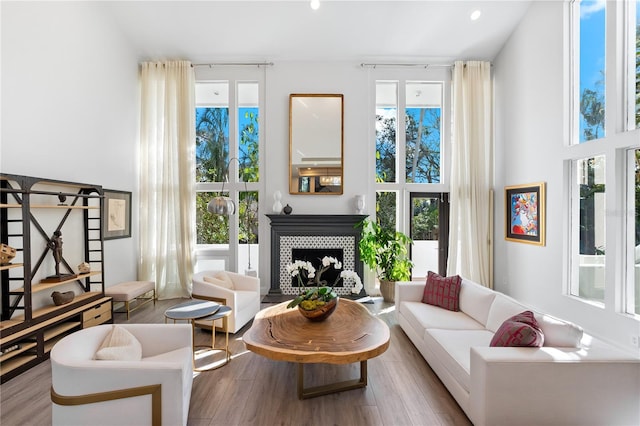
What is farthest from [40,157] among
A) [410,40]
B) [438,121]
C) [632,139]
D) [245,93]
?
[632,139]

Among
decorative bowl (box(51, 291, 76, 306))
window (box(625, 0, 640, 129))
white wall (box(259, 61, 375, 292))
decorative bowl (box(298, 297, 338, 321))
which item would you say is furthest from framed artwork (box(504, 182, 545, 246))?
decorative bowl (box(51, 291, 76, 306))

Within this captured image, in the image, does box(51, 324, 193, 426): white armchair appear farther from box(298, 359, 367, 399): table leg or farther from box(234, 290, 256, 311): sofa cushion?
box(234, 290, 256, 311): sofa cushion

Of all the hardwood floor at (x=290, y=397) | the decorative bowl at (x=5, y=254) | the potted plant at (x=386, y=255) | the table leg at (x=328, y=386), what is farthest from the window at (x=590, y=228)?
the decorative bowl at (x=5, y=254)

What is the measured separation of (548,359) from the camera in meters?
2.04

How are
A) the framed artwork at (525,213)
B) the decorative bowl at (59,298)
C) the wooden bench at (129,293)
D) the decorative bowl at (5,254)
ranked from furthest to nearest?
the framed artwork at (525,213) < the wooden bench at (129,293) < the decorative bowl at (59,298) < the decorative bowl at (5,254)

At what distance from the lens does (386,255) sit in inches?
216

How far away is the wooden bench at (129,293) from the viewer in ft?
14.8

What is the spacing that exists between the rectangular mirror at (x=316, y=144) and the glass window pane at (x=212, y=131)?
4.30ft

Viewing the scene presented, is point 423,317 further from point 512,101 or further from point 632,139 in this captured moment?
point 512,101

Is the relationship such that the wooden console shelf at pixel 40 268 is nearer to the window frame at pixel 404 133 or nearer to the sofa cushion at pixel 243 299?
the sofa cushion at pixel 243 299

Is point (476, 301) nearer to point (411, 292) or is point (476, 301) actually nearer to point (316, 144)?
point (411, 292)

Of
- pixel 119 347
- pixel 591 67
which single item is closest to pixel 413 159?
pixel 591 67

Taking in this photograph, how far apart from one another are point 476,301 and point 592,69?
3293 mm

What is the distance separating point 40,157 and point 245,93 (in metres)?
3.37
